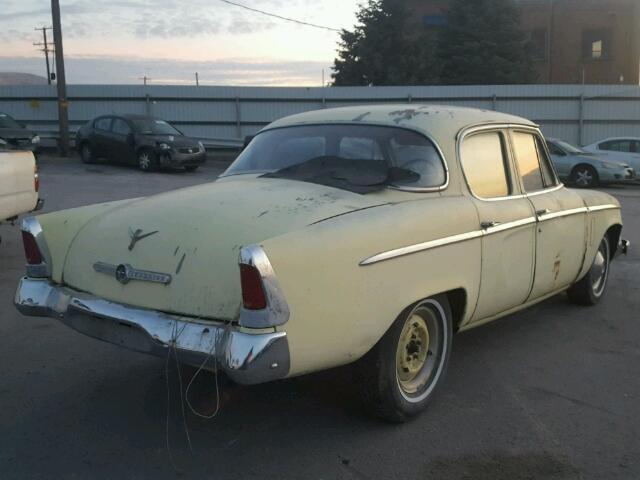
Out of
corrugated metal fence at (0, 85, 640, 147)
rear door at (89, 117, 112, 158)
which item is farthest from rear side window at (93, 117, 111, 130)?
corrugated metal fence at (0, 85, 640, 147)

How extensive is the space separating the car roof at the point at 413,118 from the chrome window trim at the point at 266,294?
182 centimetres

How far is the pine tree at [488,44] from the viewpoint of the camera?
35.0m

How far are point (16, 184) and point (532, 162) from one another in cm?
538

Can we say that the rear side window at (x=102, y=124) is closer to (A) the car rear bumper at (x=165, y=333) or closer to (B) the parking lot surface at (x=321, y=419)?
(B) the parking lot surface at (x=321, y=419)

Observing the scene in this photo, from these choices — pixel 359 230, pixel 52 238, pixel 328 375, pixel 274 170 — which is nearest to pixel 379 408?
pixel 328 375

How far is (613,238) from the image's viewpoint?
6430mm

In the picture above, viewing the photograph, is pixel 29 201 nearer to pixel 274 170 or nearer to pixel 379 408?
pixel 274 170

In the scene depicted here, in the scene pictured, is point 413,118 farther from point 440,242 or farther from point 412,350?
point 412,350

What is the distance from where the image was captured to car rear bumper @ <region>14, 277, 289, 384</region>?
2.91 metres

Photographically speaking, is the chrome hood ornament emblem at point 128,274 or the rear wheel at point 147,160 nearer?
the chrome hood ornament emblem at point 128,274

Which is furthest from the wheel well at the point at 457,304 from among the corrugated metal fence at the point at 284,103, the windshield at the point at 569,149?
the corrugated metal fence at the point at 284,103

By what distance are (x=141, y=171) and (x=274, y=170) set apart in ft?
50.5

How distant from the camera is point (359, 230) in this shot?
10.9 ft

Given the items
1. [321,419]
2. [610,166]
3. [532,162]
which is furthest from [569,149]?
[321,419]
